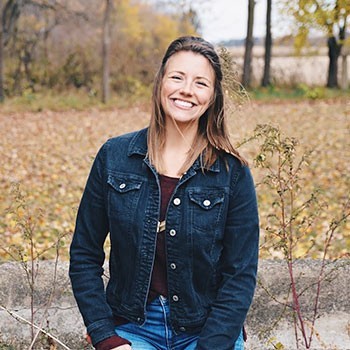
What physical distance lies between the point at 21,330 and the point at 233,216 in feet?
5.32

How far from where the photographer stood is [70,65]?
1992cm

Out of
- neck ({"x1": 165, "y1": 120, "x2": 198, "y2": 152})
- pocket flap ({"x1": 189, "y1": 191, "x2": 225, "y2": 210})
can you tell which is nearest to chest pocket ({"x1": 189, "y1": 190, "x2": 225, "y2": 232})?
pocket flap ({"x1": 189, "y1": 191, "x2": 225, "y2": 210})

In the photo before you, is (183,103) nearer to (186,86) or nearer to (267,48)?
(186,86)

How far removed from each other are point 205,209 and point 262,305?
140cm

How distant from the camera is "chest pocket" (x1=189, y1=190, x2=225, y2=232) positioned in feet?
7.27

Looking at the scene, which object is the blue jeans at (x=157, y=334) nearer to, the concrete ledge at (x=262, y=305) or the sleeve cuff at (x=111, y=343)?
the sleeve cuff at (x=111, y=343)

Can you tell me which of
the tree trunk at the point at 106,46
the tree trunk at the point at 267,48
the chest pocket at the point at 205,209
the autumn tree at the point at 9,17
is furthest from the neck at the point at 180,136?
the tree trunk at the point at 267,48

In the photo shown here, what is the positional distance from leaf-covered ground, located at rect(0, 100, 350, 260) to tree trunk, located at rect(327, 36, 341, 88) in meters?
5.76

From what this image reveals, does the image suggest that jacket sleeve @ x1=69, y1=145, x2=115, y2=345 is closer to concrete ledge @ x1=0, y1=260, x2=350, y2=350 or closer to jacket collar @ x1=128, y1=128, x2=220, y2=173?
jacket collar @ x1=128, y1=128, x2=220, y2=173

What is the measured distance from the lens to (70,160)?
990 centimetres

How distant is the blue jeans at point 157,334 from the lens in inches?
89.0

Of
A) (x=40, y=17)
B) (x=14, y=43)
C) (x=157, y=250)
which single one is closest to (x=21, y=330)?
(x=157, y=250)

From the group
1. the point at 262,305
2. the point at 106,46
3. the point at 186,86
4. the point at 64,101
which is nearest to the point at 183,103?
the point at 186,86

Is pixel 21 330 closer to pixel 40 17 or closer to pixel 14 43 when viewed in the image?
pixel 14 43
